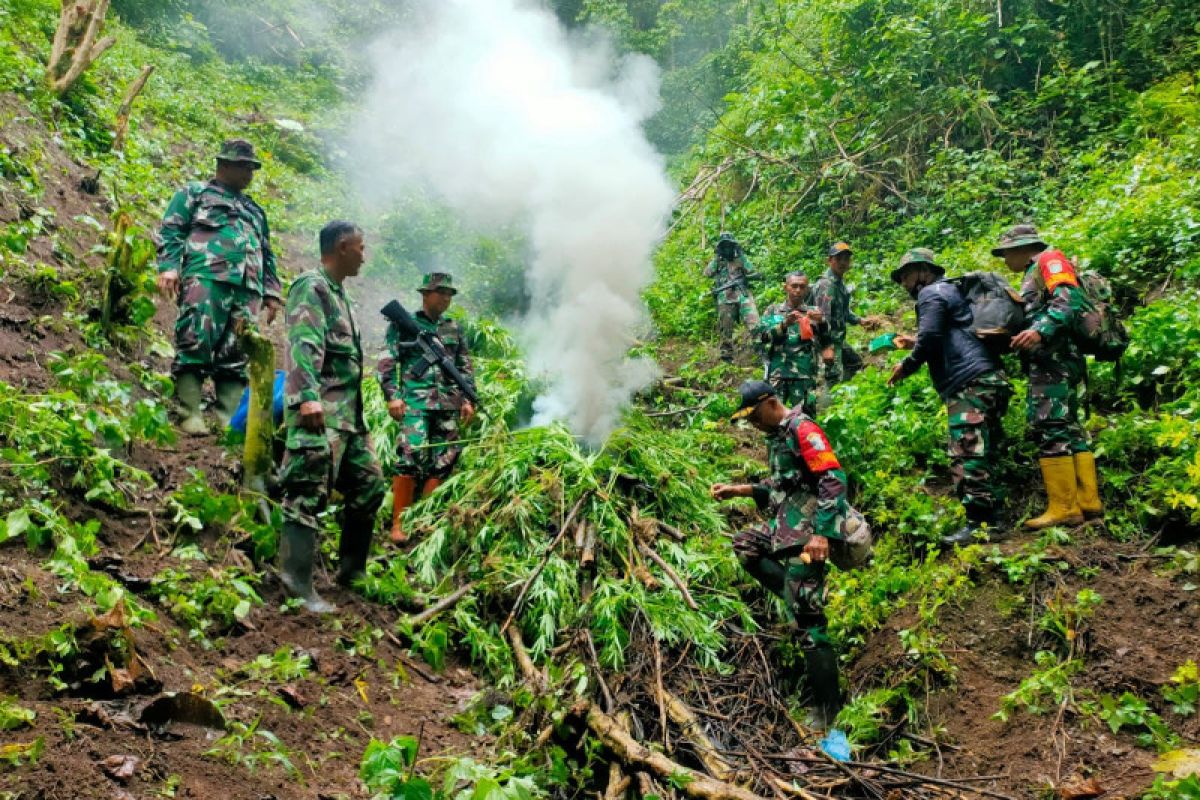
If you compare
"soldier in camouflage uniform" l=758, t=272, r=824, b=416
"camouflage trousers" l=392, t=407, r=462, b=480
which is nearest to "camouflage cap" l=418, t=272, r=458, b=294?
"camouflage trousers" l=392, t=407, r=462, b=480

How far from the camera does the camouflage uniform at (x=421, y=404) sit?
5.92 metres

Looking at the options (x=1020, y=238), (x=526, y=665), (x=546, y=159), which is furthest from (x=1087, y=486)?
(x=546, y=159)

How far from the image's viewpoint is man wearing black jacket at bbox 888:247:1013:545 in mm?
4902

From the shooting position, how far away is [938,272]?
5.57m

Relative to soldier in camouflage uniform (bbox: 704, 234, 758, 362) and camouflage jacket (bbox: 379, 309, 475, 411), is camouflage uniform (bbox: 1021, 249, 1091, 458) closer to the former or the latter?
camouflage jacket (bbox: 379, 309, 475, 411)

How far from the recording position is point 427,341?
600cm

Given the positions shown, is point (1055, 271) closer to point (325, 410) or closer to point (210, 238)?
point (325, 410)

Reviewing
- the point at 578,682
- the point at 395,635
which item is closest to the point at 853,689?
the point at 578,682

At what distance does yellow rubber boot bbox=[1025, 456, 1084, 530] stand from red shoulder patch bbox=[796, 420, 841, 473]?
153 centimetres

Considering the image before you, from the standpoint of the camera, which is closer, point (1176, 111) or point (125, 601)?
point (125, 601)

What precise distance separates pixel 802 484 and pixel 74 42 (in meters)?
8.34

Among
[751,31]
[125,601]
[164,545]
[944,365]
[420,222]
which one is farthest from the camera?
[751,31]

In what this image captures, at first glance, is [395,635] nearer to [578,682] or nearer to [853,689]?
[578,682]

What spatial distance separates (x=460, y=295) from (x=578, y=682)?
345 inches
